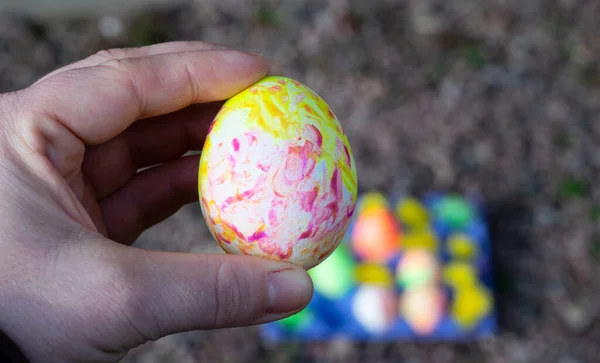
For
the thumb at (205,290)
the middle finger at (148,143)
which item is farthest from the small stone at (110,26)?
the thumb at (205,290)

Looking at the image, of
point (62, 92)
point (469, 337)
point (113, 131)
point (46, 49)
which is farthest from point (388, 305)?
point (46, 49)

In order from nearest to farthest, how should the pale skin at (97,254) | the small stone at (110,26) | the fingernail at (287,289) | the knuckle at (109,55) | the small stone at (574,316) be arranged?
the pale skin at (97,254), the fingernail at (287,289), the knuckle at (109,55), the small stone at (574,316), the small stone at (110,26)

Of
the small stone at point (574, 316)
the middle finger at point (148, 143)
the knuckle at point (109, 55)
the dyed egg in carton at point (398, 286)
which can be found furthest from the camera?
the small stone at point (574, 316)

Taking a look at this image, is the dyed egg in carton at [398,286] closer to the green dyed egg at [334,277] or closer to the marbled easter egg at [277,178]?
the green dyed egg at [334,277]

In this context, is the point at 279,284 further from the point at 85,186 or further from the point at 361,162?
the point at 361,162

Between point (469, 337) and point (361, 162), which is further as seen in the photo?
point (361, 162)

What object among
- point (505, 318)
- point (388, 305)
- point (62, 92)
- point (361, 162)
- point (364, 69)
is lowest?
point (505, 318)

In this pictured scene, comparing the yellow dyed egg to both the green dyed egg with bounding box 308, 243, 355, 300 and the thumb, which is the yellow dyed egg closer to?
the green dyed egg with bounding box 308, 243, 355, 300
